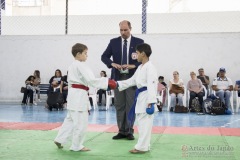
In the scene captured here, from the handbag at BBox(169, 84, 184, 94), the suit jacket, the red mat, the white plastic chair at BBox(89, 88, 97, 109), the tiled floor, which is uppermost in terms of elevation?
the suit jacket

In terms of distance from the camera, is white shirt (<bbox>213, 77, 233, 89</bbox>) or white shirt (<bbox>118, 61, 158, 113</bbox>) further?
white shirt (<bbox>213, 77, 233, 89</bbox>)

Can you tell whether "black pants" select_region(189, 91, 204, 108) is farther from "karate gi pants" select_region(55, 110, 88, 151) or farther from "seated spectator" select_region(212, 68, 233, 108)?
"karate gi pants" select_region(55, 110, 88, 151)

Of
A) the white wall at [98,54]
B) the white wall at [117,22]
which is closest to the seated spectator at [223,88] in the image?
the white wall at [98,54]

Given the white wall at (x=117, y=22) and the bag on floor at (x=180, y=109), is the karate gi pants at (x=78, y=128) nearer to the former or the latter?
the bag on floor at (x=180, y=109)

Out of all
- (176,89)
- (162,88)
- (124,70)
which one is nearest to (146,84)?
(124,70)

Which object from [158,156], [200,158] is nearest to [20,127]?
[158,156]

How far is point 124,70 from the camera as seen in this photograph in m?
5.26

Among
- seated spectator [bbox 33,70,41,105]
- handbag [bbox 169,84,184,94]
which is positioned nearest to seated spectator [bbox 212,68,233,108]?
handbag [bbox 169,84,184,94]

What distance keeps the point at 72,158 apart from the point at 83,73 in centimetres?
109

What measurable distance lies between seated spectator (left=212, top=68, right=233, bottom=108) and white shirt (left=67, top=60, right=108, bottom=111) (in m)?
7.34

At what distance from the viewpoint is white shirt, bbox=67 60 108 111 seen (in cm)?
427

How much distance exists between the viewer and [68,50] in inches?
559

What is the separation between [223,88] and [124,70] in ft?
21.3

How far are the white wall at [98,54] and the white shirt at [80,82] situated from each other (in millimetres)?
9294
